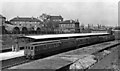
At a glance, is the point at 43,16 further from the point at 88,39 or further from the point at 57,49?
the point at 57,49

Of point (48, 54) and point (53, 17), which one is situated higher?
point (53, 17)

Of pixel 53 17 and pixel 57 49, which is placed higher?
pixel 53 17

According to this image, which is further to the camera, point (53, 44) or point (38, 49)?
point (53, 44)

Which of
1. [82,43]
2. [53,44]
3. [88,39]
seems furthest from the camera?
[88,39]

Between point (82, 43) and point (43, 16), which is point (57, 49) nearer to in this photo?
point (82, 43)

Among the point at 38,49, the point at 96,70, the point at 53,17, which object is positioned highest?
the point at 53,17

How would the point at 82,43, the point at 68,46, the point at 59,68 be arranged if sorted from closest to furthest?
the point at 59,68, the point at 68,46, the point at 82,43

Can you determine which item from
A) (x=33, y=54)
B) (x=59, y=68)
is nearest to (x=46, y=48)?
(x=33, y=54)

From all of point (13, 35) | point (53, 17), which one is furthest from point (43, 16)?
point (13, 35)

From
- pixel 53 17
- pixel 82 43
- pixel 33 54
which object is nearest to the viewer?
pixel 33 54
